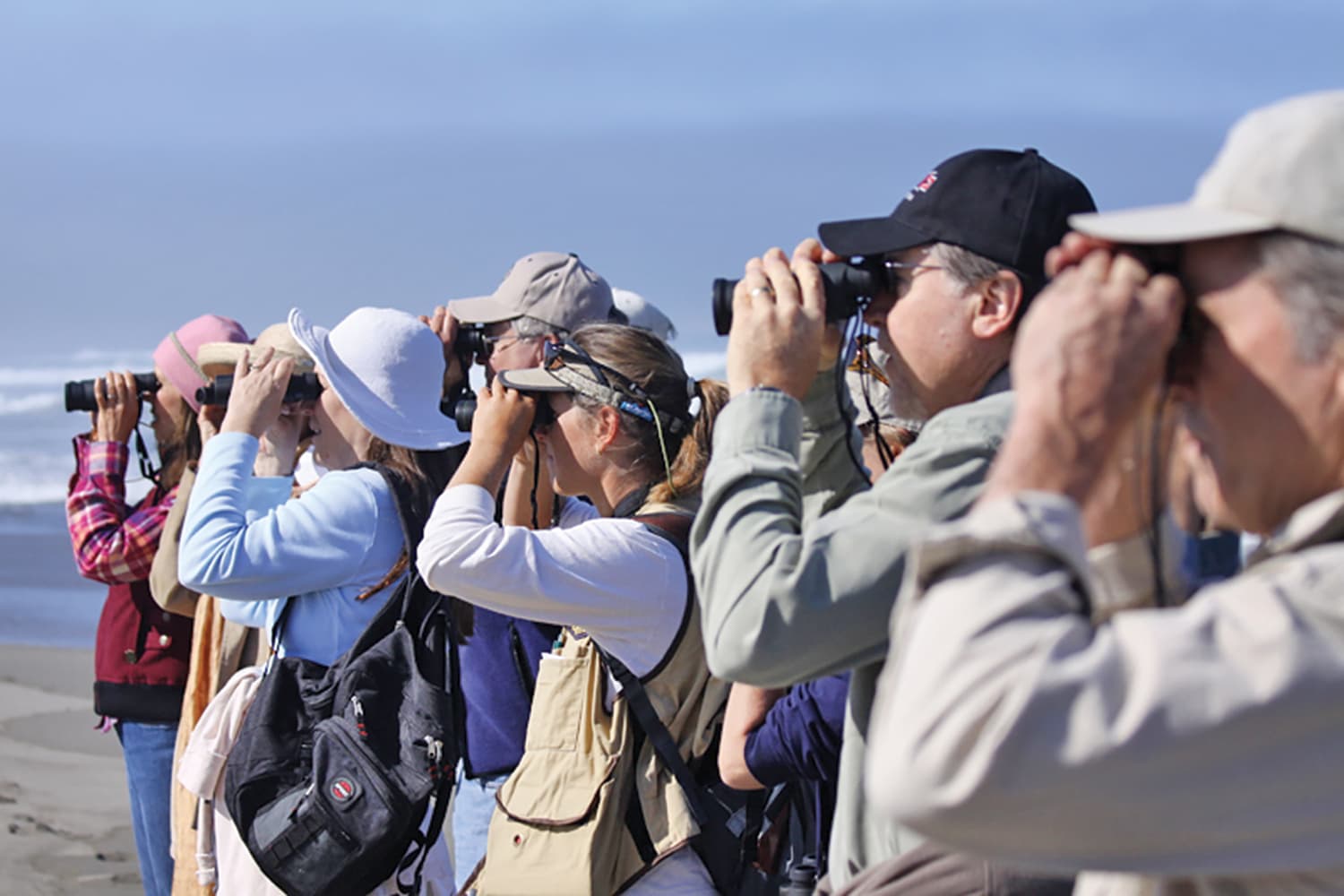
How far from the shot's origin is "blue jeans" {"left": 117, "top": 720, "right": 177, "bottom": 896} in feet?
16.2

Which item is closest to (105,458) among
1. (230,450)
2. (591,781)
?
(230,450)

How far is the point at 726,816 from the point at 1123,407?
6.14 ft

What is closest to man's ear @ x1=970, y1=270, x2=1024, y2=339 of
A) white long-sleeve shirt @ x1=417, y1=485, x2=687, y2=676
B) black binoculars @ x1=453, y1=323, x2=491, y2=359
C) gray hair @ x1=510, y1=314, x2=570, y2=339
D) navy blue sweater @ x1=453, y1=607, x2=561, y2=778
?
white long-sleeve shirt @ x1=417, y1=485, x2=687, y2=676

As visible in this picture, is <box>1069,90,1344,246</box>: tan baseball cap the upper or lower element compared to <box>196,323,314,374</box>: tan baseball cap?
upper

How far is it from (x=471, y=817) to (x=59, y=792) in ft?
17.8

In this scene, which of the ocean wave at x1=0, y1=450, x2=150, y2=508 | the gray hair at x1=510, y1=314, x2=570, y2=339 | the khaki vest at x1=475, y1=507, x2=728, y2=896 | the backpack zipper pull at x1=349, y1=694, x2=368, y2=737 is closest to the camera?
the khaki vest at x1=475, y1=507, x2=728, y2=896

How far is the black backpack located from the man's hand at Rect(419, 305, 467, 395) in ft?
4.19

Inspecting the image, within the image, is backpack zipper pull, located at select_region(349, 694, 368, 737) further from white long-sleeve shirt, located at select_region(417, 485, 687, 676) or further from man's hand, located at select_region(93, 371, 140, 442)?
man's hand, located at select_region(93, 371, 140, 442)

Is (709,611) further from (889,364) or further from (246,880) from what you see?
(246,880)

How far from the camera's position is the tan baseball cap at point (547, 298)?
4.83 m

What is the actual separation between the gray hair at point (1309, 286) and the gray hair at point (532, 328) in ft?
11.5

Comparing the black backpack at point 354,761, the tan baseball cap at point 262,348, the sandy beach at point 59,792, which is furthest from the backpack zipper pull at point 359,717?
the sandy beach at point 59,792

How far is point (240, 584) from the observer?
146 inches

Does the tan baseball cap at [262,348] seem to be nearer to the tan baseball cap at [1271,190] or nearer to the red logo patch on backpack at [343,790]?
the red logo patch on backpack at [343,790]
